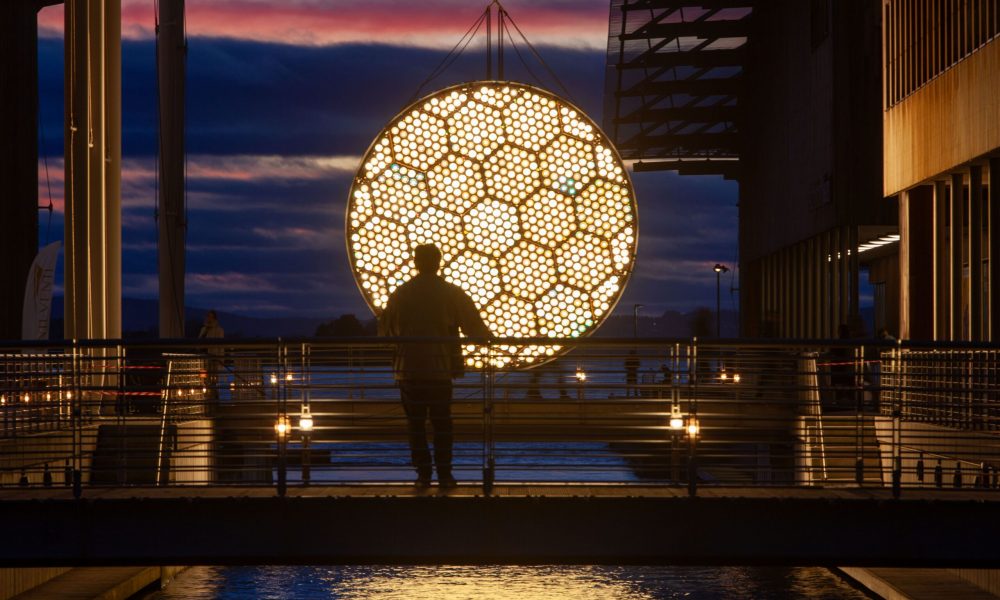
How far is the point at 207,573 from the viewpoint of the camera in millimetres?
19500

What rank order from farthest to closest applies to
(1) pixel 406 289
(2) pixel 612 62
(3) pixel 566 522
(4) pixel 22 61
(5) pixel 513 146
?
(4) pixel 22 61, (2) pixel 612 62, (5) pixel 513 146, (1) pixel 406 289, (3) pixel 566 522

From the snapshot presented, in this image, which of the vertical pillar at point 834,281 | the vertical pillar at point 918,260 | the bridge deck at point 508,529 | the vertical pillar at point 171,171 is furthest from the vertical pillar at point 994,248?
the vertical pillar at point 834,281

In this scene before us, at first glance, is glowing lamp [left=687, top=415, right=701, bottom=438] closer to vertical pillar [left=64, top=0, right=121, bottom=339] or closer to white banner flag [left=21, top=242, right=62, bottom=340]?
white banner flag [left=21, top=242, right=62, bottom=340]

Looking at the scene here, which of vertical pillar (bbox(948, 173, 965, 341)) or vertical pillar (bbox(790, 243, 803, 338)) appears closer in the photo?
vertical pillar (bbox(948, 173, 965, 341))

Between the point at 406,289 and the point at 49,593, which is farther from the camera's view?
the point at 49,593

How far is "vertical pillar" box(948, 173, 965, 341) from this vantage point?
24.8m

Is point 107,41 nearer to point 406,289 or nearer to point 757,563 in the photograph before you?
point 406,289

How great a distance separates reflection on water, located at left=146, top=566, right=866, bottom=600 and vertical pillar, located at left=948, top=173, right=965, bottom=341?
685cm

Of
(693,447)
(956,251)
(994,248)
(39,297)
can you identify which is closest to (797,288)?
(956,251)

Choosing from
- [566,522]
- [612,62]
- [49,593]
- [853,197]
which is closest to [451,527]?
[566,522]

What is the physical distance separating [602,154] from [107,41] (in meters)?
6.39

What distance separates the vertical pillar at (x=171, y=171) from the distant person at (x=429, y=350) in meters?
11.1

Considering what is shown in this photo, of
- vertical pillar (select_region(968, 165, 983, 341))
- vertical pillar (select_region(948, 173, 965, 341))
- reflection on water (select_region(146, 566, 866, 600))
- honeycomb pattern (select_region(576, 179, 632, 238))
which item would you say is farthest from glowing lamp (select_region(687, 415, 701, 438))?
vertical pillar (select_region(948, 173, 965, 341))

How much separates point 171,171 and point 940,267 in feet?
40.7
